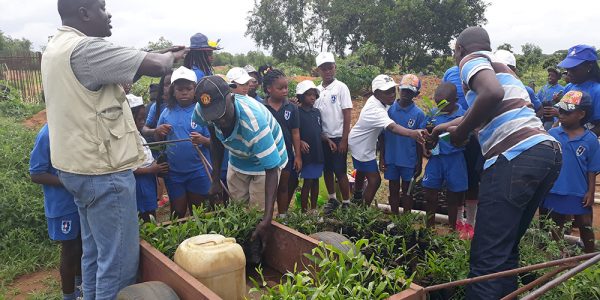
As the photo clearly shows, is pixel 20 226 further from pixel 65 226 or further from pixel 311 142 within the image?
pixel 311 142

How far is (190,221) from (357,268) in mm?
1391

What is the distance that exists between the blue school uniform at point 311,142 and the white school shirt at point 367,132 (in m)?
0.38

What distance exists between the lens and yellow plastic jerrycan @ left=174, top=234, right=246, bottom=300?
8.09ft

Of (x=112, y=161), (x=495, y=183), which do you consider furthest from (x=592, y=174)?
(x=112, y=161)

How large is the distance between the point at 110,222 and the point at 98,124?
0.55 metres

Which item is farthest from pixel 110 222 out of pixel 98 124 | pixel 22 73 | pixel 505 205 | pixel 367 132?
pixel 22 73

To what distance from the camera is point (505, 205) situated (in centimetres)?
242

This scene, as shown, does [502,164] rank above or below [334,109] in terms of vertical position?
below

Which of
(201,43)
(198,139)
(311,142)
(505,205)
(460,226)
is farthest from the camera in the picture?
(201,43)

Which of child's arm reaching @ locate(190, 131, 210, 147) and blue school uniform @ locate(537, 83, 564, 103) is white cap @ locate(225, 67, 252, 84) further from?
blue school uniform @ locate(537, 83, 564, 103)

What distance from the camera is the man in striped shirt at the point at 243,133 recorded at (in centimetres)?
303

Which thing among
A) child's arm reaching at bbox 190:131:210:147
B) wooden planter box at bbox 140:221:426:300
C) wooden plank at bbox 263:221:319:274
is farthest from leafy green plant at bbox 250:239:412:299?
child's arm reaching at bbox 190:131:210:147

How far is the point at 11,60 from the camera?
54.3ft

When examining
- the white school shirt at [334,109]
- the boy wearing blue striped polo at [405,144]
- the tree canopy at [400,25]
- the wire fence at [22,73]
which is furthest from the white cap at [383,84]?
the tree canopy at [400,25]
